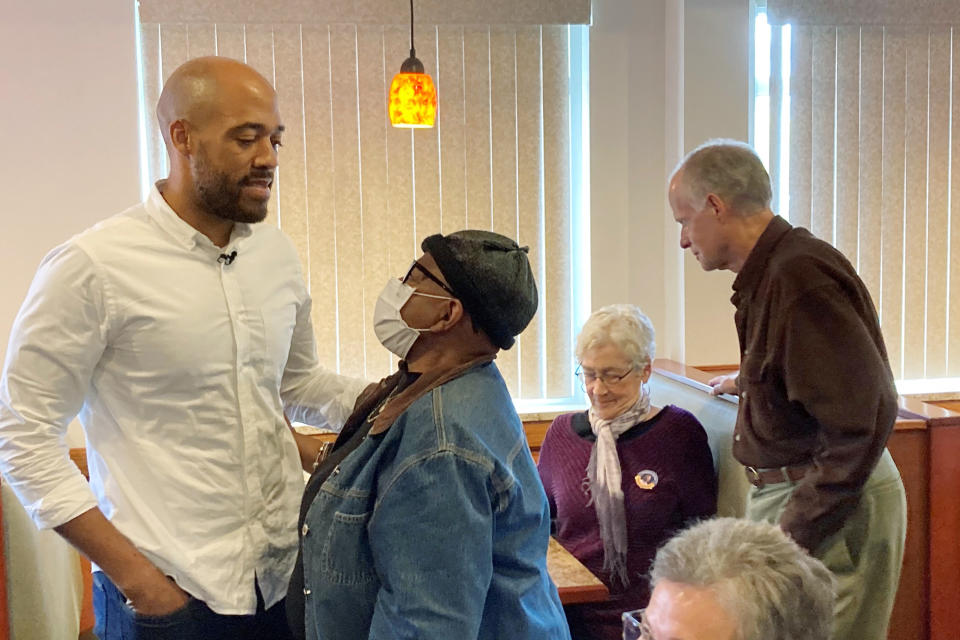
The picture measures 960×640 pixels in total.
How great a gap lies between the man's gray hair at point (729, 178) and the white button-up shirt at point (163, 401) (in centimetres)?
101

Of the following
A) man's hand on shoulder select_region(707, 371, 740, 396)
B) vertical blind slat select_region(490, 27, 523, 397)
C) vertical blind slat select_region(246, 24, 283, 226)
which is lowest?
man's hand on shoulder select_region(707, 371, 740, 396)

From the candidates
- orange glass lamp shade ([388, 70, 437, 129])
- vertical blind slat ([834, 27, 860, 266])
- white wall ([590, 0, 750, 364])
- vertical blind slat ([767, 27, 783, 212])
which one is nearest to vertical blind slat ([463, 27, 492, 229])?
white wall ([590, 0, 750, 364])

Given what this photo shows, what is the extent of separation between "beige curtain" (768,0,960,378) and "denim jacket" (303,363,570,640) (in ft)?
9.69

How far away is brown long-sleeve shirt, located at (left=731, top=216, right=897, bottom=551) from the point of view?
1.78 m

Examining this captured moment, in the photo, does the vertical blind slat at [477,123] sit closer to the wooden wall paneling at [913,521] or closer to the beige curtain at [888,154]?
the beige curtain at [888,154]

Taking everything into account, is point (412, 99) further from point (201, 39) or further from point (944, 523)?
point (944, 523)

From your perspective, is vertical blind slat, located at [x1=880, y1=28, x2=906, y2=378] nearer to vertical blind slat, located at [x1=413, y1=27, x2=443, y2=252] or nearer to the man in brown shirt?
vertical blind slat, located at [x1=413, y1=27, x2=443, y2=252]

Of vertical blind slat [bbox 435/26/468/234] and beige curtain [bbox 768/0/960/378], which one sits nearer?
vertical blind slat [bbox 435/26/468/234]

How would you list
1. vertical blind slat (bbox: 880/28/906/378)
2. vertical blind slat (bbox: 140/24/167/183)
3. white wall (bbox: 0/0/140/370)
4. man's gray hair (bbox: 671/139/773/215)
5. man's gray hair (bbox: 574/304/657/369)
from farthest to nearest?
vertical blind slat (bbox: 880/28/906/378) → vertical blind slat (bbox: 140/24/167/183) → white wall (bbox: 0/0/140/370) → man's gray hair (bbox: 574/304/657/369) → man's gray hair (bbox: 671/139/773/215)

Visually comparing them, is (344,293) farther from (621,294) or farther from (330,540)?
(330,540)

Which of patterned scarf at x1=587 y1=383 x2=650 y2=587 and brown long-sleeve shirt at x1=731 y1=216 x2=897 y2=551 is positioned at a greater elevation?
brown long-sleeve shirt at x1=731 y1=216 x2=897 y2=551

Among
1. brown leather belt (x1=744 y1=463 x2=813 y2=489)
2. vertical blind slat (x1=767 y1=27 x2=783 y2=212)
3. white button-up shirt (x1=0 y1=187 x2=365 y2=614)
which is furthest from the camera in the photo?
vertical blind slat (x1=767 y1=27 x2=783 y2=212)

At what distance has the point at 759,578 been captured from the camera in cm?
106

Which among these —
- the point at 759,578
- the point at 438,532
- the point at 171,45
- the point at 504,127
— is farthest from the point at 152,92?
the point at 759,578
